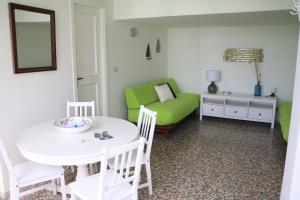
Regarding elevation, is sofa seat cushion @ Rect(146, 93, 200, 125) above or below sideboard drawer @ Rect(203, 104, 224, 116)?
above

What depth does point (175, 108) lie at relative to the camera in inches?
179

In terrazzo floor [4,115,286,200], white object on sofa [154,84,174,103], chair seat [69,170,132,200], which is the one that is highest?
white object on sofa [154,84,174,103]

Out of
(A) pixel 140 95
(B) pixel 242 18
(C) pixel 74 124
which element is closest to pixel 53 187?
(C) pixel 74 124

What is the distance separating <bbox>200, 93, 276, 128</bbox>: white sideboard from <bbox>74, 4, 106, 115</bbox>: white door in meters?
2.31

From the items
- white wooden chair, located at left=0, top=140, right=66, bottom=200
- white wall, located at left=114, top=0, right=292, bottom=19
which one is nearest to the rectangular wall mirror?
white wooden chair, located at left=0, top=140, right=66, bottom=200

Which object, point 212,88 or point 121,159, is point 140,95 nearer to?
point 212,88

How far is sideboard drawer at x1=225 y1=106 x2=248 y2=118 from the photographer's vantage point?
5.13 m

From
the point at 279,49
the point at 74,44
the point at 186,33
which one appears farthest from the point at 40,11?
the point at 279,49

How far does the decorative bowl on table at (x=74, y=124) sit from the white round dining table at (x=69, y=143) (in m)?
0.04

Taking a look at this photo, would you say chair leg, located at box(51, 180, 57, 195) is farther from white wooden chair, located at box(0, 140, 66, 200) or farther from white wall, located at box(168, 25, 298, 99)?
white wall, located at box(168, 25, 298, 99)

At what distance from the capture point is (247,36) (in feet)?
17.6

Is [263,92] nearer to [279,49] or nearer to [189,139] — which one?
[279,49]

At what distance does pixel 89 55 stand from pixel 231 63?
315 centimetres

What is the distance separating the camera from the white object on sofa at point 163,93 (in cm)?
507
